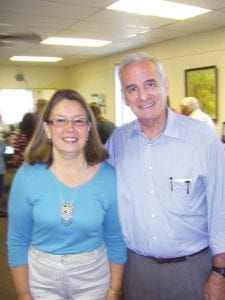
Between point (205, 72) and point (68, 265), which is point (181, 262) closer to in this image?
point (68, 265)

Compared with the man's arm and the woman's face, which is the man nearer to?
the man's arm

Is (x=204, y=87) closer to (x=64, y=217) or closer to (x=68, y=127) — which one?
(x=68, y=127)

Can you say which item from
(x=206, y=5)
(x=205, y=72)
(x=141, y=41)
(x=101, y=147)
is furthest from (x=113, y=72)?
(x=101, y=147)

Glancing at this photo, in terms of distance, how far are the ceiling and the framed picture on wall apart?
64cm

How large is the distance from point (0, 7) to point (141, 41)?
298 cm

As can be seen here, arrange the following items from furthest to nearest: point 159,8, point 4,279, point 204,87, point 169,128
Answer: point 204,87, point 159,8, point 4,279, point 169,128

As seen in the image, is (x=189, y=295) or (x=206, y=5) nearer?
(x=189, y=295)

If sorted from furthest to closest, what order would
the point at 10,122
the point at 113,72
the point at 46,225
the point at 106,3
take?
the point at 10,122 → the point at 113,72 → the point at 106,3 → the point at 46,225

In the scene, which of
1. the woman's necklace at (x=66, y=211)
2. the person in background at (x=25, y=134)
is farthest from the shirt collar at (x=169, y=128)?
the person in background at (x=25, y=134)

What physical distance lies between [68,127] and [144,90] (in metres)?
0.36

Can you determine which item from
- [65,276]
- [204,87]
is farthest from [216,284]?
[204,87]

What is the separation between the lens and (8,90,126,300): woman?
1472mm

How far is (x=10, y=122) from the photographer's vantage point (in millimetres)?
10000

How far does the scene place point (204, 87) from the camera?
235 inches
